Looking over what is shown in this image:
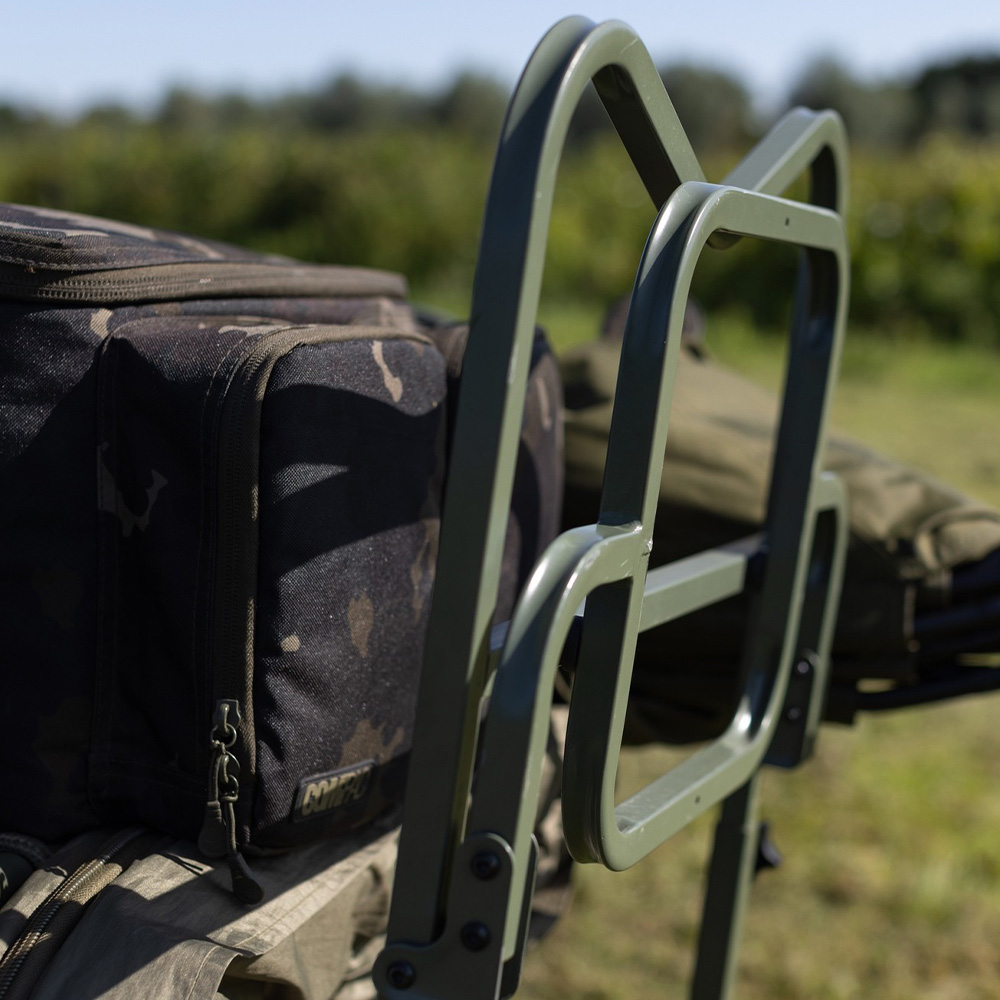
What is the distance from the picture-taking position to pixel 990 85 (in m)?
20.8

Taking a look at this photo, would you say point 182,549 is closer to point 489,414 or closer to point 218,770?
point 218,770

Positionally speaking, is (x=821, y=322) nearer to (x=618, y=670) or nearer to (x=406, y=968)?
(x=618, y=670)

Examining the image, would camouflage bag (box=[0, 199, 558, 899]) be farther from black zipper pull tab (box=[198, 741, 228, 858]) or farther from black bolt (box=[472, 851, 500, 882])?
black bolt (box=[472, 851, 500, 882])

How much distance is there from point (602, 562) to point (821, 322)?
0.57 metres

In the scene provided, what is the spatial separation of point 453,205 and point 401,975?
8916 millimetres

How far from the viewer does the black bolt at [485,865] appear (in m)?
0.71

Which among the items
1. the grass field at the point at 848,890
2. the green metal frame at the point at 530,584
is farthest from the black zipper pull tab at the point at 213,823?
the grass field at the point at 848,890

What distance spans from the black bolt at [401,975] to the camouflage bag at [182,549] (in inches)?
7.5

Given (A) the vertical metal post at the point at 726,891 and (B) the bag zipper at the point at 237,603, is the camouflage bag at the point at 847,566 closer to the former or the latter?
(A) the vertical metal post at the point at 726,891

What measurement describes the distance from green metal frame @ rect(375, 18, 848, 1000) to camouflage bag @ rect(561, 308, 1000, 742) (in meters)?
0.38

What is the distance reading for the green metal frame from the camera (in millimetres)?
678

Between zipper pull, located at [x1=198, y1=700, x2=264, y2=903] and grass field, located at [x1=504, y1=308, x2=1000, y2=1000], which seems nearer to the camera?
zipper pull, located at [x1=198, y1=700, x2=264, y2=903]

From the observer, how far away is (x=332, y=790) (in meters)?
0.95

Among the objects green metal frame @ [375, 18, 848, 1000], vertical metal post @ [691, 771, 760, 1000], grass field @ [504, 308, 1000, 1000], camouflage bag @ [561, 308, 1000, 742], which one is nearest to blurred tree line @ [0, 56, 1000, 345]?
grass field @ [504, 308, 1000, 1000]
